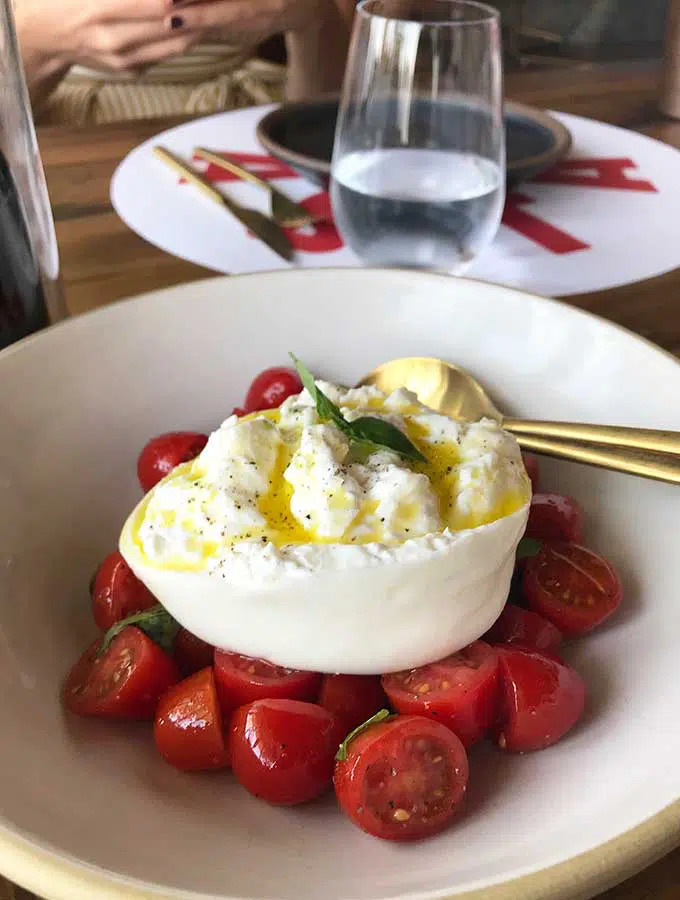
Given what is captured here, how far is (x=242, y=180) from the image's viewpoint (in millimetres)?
1526

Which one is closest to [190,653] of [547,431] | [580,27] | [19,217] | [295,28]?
[547,431]

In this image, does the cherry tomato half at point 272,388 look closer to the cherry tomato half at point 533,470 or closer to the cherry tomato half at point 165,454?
the cherry tomato half at point 165,454

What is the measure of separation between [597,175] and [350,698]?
119 cm

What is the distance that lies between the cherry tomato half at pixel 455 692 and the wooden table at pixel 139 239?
5.5 inches

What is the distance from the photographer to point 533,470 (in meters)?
0.87

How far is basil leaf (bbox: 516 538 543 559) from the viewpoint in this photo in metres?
0.78

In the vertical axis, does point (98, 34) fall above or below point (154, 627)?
above

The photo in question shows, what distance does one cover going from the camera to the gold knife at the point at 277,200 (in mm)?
1370

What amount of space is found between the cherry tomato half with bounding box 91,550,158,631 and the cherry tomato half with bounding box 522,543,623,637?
34 cm

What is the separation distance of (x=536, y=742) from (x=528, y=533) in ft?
0.69

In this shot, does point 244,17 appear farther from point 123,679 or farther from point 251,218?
point 123,679

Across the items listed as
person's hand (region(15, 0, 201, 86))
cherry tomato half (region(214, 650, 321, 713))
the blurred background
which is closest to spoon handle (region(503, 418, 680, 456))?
cherry tomato half (region(214, 650, 321, 713))

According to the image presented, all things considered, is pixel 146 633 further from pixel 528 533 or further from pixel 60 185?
pixel 60 185

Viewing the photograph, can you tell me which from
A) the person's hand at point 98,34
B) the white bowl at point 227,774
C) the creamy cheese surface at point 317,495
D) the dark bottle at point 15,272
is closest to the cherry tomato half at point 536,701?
the white bowl at point 227,774
